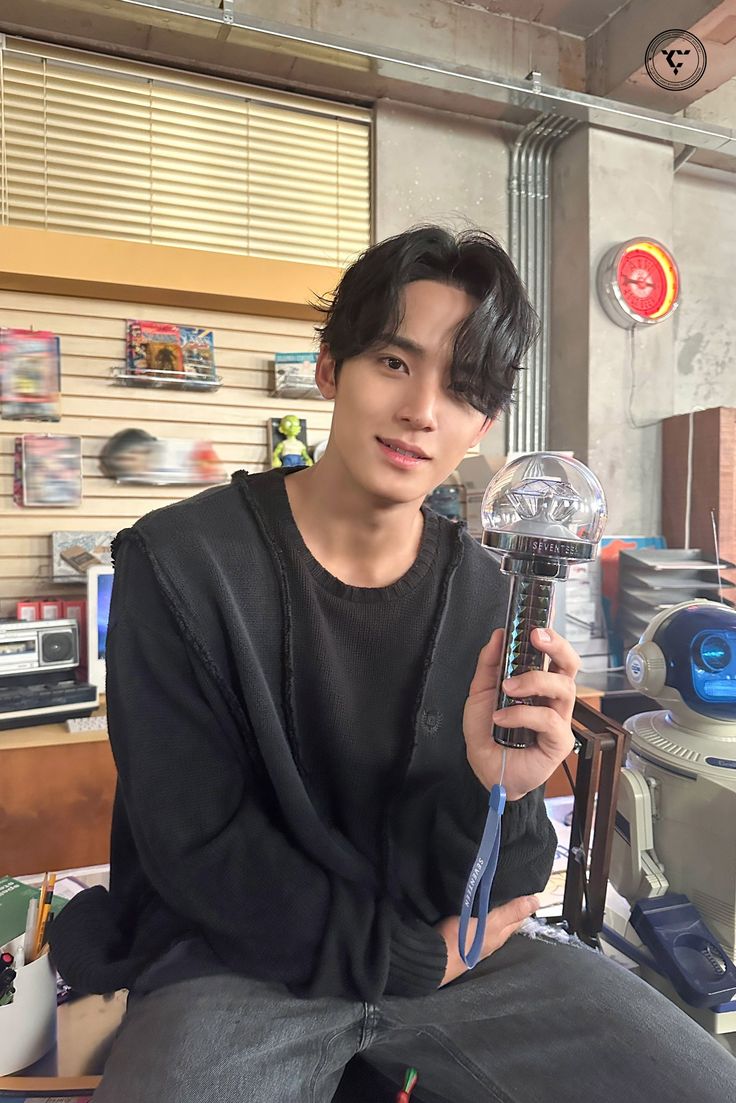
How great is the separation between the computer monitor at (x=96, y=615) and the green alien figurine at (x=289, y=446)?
927 mm

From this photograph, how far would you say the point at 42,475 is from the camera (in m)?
3.17

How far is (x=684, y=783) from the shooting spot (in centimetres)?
132

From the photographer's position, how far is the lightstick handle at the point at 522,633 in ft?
2.97

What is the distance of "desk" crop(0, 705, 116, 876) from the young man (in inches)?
60.7

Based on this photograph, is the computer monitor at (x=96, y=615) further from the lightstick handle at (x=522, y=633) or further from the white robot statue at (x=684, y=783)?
the lightstick handle at (x=522, y=633)

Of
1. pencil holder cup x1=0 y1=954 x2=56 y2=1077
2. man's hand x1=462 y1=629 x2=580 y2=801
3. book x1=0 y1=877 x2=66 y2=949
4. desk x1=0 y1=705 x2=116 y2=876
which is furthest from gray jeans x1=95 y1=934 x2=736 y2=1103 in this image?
desk x1=0 y1=705 x2=116 y2=876

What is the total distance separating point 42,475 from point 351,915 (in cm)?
267

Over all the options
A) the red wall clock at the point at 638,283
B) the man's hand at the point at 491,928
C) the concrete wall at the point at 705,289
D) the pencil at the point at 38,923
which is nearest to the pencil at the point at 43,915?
the pencil at the point at 38,923

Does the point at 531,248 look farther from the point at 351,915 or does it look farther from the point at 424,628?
the point at 351,915

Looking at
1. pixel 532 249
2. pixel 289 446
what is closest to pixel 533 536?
pixel 289 446

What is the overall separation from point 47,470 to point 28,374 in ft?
1.33

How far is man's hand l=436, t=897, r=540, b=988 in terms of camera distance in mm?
1133

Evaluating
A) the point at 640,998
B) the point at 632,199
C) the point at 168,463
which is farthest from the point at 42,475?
the point at 632,199

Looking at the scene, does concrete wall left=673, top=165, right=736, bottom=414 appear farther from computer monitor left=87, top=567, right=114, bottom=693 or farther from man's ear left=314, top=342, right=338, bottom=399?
man's ear left=314, top=342, right=338, bottom=399
